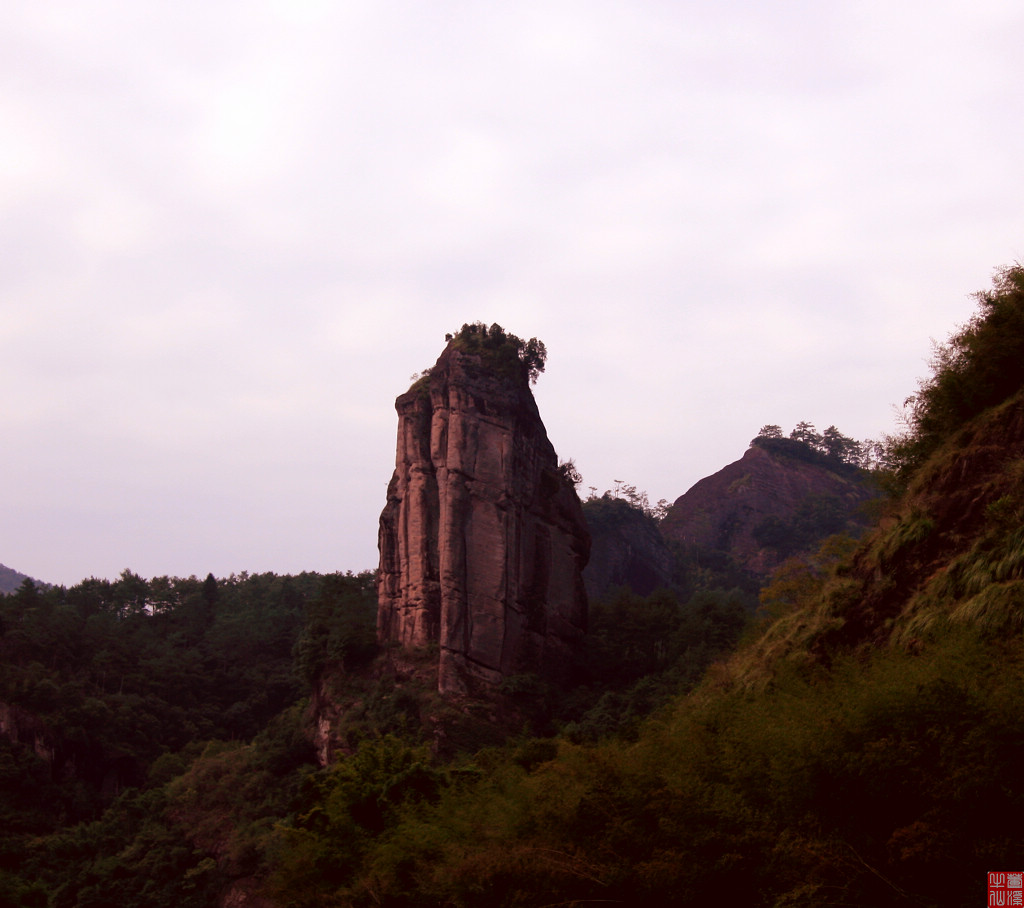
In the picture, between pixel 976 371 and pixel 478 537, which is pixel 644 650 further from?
pixel 976 371

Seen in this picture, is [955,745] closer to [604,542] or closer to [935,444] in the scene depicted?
[935,444]

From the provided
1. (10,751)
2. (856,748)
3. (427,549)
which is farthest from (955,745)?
(10,751)

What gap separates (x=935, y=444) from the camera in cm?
1677

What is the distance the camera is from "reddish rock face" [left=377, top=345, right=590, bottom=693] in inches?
1607

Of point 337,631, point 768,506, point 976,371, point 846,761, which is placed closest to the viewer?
point 846,761

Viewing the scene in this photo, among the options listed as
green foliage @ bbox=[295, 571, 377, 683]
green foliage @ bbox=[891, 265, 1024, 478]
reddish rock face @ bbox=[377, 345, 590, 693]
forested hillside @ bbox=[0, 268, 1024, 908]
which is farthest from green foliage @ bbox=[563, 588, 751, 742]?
green foliage @ bbox=[891, 265, 1024, 478]

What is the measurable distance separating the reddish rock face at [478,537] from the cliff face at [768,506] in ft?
160

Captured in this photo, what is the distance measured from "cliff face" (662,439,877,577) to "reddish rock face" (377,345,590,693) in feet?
160

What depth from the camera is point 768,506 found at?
96.5 meters

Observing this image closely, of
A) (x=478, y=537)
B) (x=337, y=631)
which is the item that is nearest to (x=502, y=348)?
(x=478, y=537)

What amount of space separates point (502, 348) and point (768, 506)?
57.9 metres

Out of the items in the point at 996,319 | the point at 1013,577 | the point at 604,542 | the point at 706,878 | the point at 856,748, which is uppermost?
the point at 604,542

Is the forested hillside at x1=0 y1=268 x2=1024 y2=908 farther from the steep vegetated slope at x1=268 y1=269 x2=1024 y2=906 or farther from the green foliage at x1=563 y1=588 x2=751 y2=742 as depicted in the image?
the green foliage at x1=563 y1=588 x2=751 y2=742

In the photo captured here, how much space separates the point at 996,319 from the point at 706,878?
9109mm
